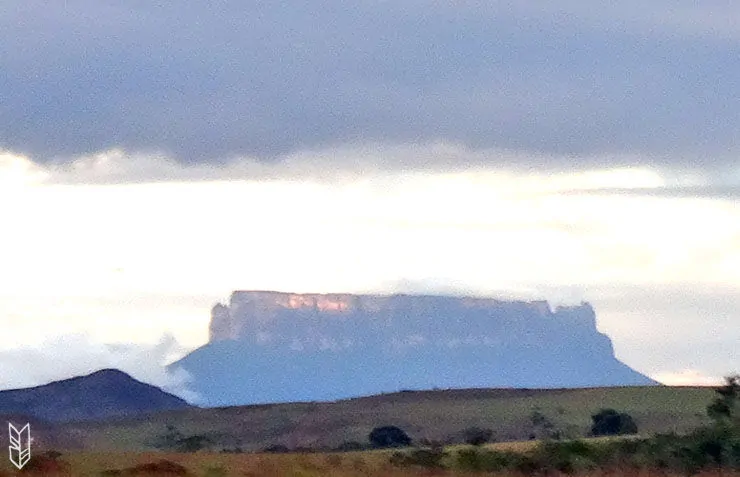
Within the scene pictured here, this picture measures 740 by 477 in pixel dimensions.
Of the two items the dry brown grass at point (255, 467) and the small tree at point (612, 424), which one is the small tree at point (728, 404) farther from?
the small tree at point (612, 424)

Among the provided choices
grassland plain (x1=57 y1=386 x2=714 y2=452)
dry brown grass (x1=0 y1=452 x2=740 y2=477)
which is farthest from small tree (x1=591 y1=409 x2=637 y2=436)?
dry brown grass (x1=0 y1=452 x2=740 y2=477)

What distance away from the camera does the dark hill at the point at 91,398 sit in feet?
545

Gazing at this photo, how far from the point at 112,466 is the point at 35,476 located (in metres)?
4.97

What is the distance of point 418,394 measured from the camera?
474 ft

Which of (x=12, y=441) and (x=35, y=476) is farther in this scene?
(x=12, y=441)

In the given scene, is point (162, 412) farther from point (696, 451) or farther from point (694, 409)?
point (696, 451)

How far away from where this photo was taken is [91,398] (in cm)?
18075

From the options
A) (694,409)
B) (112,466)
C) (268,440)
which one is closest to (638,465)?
(112,466)

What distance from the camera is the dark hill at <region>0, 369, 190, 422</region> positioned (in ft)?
545

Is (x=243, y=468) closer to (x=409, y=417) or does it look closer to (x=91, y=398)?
(x=409, y=417)

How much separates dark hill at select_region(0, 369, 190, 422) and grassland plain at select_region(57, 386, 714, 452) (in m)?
23.1

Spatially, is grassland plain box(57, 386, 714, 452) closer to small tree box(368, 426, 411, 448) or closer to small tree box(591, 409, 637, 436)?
small tree box(591, 409, 637, 436)

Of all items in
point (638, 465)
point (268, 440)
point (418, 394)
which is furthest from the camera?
point (418, 394)

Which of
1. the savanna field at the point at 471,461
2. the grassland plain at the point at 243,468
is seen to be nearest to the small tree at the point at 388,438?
the savanna field at the point at 471,461
